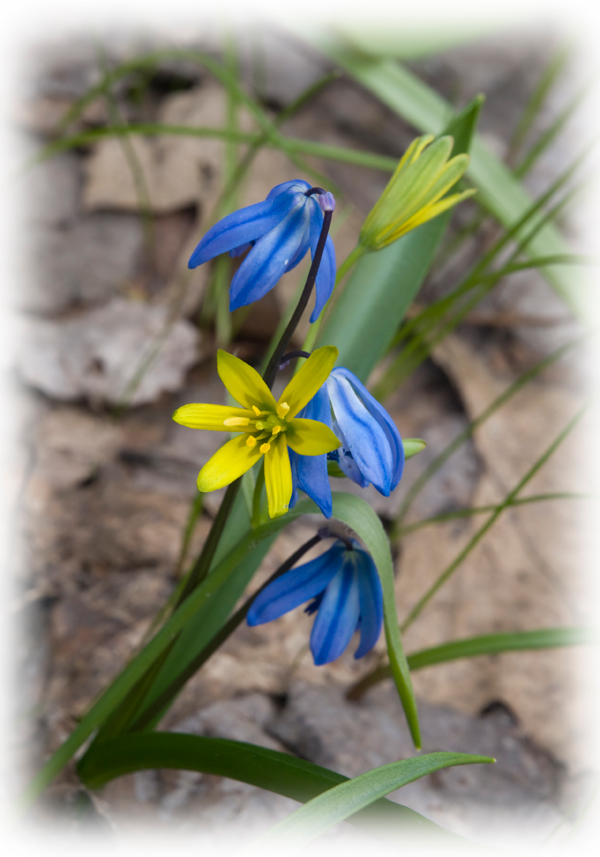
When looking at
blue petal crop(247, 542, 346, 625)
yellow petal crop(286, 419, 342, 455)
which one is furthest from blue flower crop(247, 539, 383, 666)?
yellow petal crop(286, 419, 342, 455)

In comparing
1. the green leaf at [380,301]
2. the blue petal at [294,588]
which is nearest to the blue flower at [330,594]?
the blue petal at [294,588]

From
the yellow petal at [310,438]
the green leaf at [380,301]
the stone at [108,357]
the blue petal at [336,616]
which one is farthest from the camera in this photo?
the stone at [108,357]

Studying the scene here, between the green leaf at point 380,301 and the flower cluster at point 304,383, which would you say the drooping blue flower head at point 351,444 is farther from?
the green leaf at point 380,301

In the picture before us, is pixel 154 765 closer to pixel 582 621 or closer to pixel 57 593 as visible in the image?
pixel 57 593

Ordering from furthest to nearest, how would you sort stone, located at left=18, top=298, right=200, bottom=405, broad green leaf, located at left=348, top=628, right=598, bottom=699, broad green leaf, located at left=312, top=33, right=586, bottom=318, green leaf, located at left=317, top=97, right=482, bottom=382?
1. stone, located at left=18, top=298, right=200, bottom=405
2. broad green leaf, located at left=312, top=33, right=586, bottom=318
3. green leaf, located at left=317, top=97, right=482, bottom=382
4. broad green leaf, located at left=348, top=628, right=598, bottom=699

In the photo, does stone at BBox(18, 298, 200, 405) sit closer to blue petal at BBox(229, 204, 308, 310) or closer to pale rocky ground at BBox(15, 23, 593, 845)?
pale rocky ground at BBox(15, 23, 593, 845)

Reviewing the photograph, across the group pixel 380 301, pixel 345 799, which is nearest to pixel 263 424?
pixel 345 799

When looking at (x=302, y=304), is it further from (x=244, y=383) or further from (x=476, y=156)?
(x=476, y=156)
